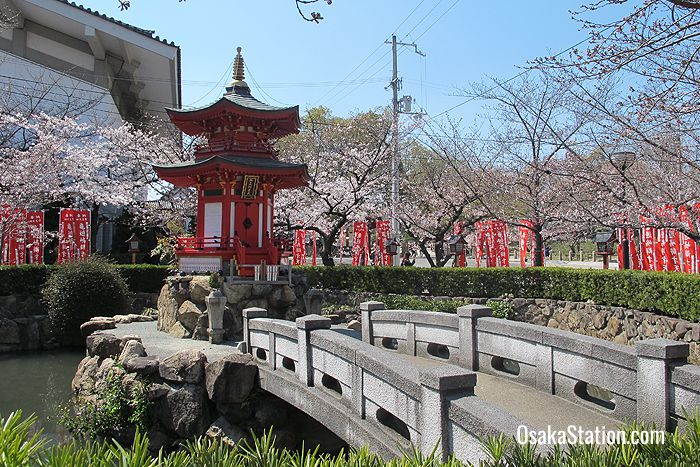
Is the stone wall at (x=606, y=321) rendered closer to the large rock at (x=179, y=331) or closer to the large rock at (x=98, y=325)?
the large rock at (x=179, y=331)

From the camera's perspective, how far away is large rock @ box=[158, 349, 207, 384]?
10.6 meters

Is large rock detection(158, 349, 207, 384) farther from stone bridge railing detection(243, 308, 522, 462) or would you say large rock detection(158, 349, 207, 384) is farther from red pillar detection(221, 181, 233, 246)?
red pillar detection(221, 181, 233, 246)

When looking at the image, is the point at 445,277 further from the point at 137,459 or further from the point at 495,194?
the point at 137,459

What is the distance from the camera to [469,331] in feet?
29.2

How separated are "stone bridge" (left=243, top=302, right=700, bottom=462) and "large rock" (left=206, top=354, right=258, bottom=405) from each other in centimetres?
36

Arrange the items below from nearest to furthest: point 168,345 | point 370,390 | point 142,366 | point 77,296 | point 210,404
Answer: point 370,390 → point 210,404 → point 142,366 → point 168,345 → point 77,296

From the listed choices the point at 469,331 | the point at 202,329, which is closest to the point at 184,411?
the point at 202,329

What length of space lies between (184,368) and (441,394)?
6764 millimetres

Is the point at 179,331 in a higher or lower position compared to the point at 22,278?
lower

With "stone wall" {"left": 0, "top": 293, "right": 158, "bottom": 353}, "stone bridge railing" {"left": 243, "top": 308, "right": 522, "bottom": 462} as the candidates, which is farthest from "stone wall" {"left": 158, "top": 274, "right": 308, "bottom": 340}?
"stone wall" {"left": 0, "top": 293, "right": 158, "bottom": 353}

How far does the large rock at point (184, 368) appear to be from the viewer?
34.6 ft

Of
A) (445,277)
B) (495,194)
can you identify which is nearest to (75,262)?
(445,277)

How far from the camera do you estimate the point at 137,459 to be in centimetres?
318

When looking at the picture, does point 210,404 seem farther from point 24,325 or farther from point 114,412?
point 24,325
